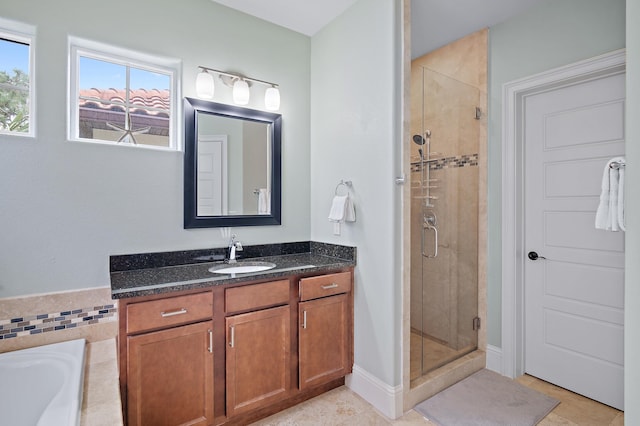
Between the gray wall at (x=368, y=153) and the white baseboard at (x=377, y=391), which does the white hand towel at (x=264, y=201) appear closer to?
the gray wall at (x=368, y=153)

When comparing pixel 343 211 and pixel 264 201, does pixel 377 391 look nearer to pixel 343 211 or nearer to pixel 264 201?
pixel 343 211

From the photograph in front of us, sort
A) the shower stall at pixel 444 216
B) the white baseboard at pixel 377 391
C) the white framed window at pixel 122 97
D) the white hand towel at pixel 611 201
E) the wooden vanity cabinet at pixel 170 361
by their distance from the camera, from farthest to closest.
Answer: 1. the shower stall at pixel 444 216
2. the white baseboard at pixel 377 391
3. the white framed window at pixel 122 97
4. the white hand towel at pixel 611 201
5. the wooden vanity cabinet at pixel 170 361

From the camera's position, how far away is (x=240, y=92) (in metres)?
2.36

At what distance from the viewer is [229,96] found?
239cm

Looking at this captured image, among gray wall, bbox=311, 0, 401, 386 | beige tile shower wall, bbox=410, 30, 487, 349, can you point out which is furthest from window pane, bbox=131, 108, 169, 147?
beige tile shower wall, bbox=410, 30, 487, 349

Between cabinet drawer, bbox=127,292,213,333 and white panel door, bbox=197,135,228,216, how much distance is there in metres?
0.72

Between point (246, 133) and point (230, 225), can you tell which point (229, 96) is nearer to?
point (246, 133)

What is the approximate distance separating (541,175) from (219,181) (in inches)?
90.7

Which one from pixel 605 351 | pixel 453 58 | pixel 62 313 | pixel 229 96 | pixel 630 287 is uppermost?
pixel 453 58

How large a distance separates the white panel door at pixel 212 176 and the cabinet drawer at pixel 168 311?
0.72 meters

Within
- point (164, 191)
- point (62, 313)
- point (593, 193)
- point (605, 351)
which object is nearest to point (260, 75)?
point (164, 191)

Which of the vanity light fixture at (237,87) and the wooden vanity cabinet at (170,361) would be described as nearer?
the wooden vanity cabinet at (170,361)

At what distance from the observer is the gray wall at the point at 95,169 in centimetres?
175

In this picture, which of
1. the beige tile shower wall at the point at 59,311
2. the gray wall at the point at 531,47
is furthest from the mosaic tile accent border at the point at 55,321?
the gray wall at the point at 531,47
